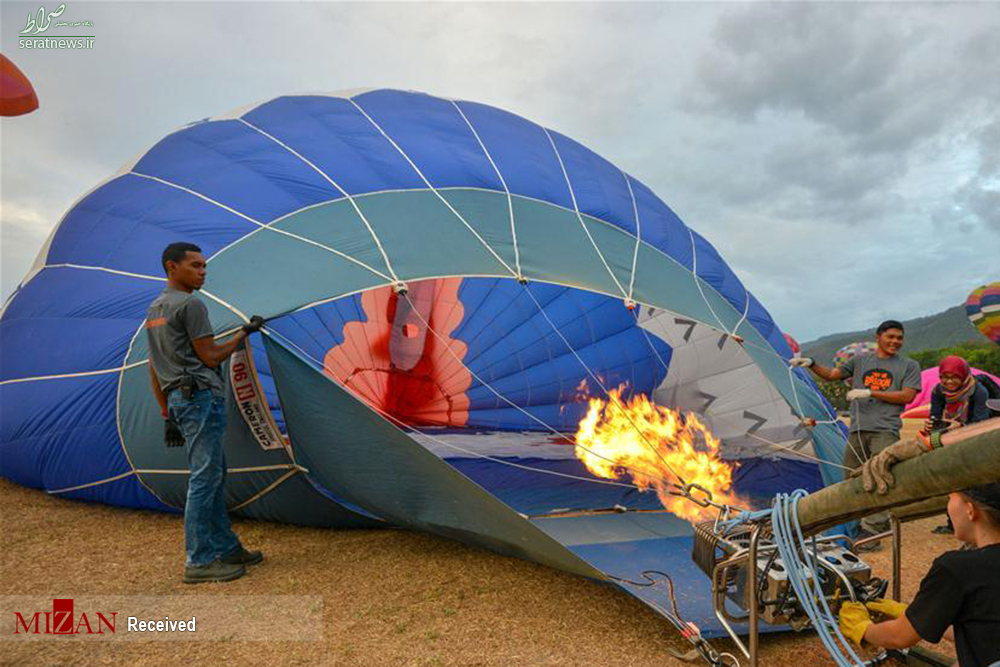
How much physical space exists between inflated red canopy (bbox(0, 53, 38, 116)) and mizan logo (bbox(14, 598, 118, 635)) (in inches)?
94.3

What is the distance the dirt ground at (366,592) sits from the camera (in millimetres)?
2551

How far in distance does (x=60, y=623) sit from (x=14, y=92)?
8.39 ft

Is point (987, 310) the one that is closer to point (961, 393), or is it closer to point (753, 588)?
point (961, 393)

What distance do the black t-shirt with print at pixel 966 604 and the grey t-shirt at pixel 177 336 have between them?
110 inches

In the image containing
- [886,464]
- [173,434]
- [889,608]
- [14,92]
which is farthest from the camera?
[14,92]

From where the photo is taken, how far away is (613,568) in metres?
3.39

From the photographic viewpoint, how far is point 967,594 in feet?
5.06

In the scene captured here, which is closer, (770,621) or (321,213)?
(770,621)

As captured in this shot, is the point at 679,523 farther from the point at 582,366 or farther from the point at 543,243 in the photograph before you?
the point at 582,366

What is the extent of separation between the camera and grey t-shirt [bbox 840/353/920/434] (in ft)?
13.6

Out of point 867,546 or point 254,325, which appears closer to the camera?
point 254,325

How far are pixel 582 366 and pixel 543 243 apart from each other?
7.49 feet

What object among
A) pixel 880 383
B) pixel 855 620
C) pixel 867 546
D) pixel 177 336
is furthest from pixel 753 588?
pixel 880 383

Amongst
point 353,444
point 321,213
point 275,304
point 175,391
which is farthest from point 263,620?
point 321,213
